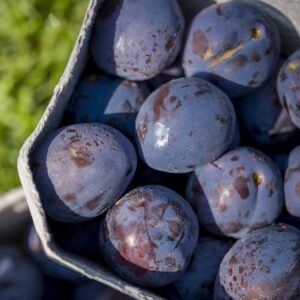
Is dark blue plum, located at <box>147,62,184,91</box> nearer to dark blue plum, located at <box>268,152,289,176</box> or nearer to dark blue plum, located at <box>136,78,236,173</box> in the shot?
dark blue plum, located at <box>136,78,236,173</box>

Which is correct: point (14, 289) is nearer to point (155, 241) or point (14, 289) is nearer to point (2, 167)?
point (155, 241)

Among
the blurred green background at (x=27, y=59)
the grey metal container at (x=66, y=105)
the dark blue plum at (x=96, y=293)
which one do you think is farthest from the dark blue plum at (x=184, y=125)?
the blurred green background at (x=27, y=59)

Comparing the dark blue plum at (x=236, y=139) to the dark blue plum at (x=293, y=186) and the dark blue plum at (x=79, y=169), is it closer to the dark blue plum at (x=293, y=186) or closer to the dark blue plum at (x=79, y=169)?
the dark blue plum at (x=293, y=186)

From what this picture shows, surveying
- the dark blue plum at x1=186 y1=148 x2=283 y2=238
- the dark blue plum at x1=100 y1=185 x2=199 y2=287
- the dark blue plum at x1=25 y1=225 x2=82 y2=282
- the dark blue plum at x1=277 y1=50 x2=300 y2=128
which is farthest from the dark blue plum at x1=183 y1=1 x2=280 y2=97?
the dark blue plum at x1=25 y1=225 x2=82 y2=282

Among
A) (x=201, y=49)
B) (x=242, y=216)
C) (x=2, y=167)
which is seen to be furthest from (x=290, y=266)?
(x=2, y=167)

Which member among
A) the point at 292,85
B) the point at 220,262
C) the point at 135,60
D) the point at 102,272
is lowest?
the point at 220,262

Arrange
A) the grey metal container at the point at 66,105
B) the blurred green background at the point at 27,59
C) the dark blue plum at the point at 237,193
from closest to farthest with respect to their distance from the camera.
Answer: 1. the grey metal container at the point at 66,105
2. the dark blue plum at the point at 237,193
3. the blurred green background at the point at 27,59
